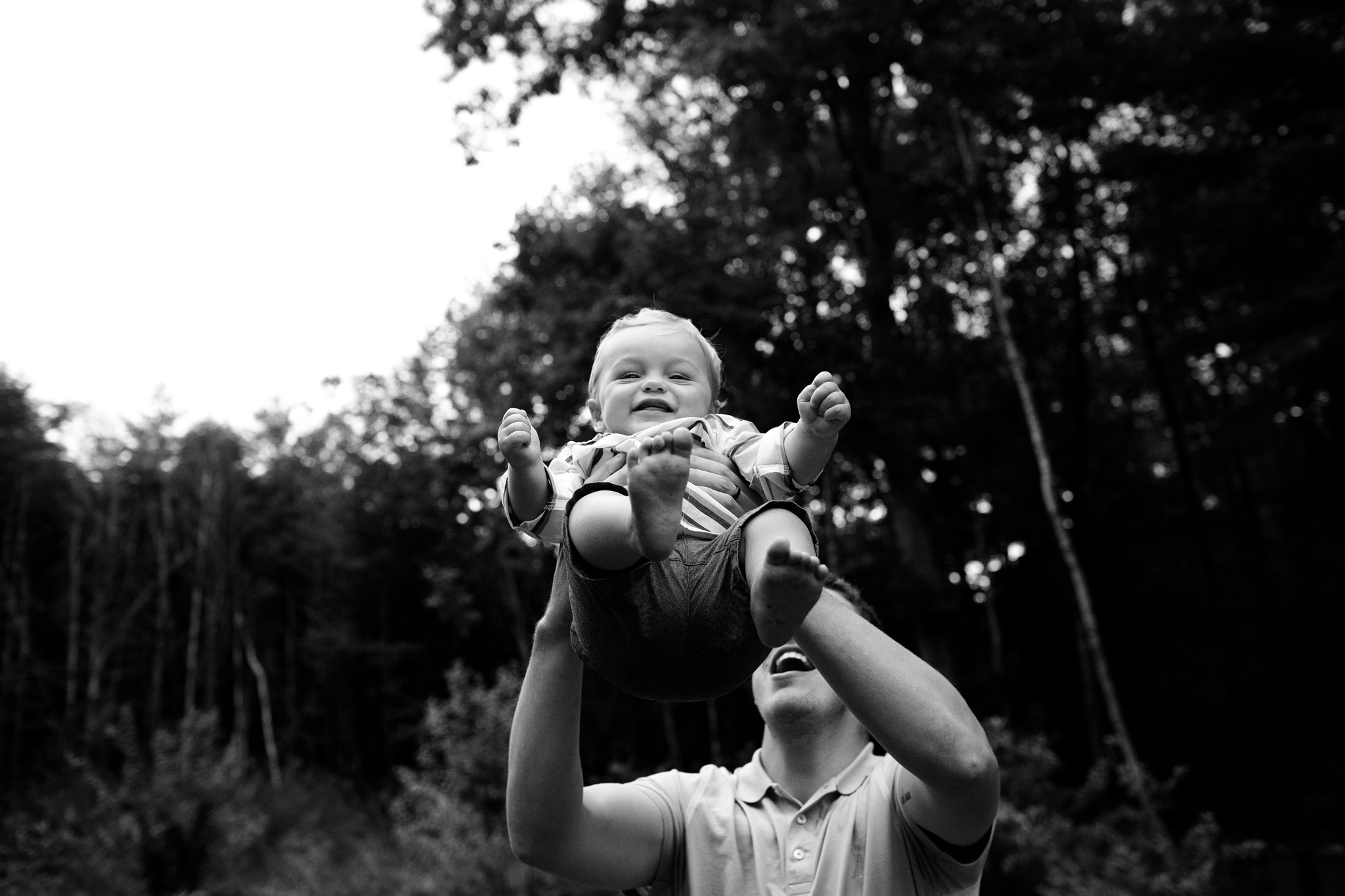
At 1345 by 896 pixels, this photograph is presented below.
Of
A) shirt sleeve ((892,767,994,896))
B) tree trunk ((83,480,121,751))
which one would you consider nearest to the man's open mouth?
shirt sleeve ((892,767,994,896))

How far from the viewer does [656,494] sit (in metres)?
1.37

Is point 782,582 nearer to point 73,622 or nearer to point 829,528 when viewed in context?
point 829,528

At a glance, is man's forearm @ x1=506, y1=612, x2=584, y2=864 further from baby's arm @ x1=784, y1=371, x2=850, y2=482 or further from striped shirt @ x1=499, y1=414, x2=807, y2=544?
baby's arm @ x1=784, y1=371, x2=850, y2=482

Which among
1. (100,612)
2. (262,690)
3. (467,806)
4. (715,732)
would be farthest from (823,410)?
(262,690)

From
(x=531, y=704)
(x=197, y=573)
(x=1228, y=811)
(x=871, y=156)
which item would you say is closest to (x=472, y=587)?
(x=197, y=573)

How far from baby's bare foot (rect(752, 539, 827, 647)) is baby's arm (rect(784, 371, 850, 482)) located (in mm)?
339

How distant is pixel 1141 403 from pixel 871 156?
981cm

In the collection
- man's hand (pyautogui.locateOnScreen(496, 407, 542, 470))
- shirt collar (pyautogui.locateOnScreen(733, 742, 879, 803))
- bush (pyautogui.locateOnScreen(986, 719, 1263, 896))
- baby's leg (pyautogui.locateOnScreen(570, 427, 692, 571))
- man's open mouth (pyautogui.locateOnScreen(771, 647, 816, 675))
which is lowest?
bush (pyautogui.locateOnScreen(986, 719, 1263, 896))

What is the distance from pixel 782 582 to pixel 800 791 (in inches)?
38.4

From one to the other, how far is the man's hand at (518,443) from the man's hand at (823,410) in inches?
18.5

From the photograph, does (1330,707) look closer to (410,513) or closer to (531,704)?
(410,513)

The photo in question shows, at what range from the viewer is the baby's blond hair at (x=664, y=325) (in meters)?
1.97

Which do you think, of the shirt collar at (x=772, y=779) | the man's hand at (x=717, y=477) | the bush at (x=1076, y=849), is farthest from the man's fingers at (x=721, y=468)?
the bush at (x=1076, y=849)

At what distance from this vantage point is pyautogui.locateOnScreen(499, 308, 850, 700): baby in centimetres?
137
